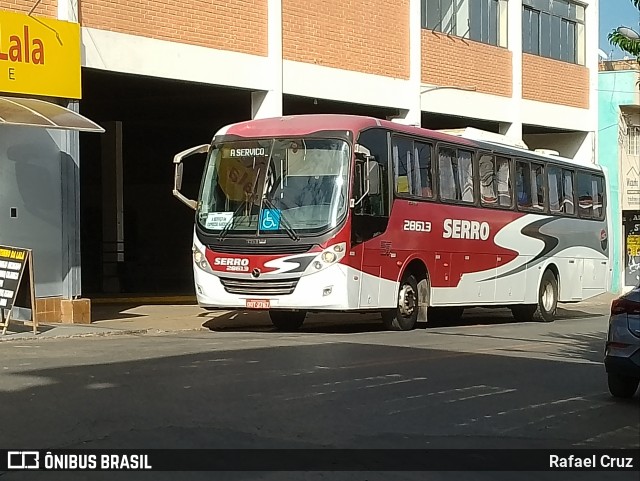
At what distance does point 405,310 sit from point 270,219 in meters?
3.10

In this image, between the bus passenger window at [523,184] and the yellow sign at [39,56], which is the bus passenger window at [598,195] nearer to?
the bus passenger window at [523,184]

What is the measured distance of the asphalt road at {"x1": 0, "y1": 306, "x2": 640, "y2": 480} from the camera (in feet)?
25.5

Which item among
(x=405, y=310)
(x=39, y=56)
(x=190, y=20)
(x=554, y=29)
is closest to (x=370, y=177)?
(x=405, y=310)

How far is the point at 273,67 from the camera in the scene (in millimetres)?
22047

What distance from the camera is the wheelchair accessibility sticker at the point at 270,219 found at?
1616cm

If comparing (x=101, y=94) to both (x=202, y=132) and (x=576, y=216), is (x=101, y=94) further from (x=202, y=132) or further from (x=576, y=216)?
(x=576, y=216)

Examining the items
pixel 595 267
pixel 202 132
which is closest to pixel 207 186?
pixel 595 267

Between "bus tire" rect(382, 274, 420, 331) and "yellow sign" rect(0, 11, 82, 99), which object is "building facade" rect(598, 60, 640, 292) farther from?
"yellow sign" rect(0, 11, 82, 99)

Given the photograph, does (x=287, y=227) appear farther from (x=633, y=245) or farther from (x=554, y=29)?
(x=633, y=245)

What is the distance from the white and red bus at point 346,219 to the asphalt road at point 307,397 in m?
1.15

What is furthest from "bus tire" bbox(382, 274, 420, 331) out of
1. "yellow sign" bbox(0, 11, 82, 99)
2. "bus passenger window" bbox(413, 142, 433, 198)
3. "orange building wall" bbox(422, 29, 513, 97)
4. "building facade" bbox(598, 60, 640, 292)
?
"building facade" bbox(598, 60, 640, 292)

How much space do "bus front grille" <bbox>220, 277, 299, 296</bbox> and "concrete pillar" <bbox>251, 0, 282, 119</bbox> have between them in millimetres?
6426

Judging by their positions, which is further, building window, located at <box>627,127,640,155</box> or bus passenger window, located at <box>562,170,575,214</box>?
building window, located at <box>627,127,640,155</box>

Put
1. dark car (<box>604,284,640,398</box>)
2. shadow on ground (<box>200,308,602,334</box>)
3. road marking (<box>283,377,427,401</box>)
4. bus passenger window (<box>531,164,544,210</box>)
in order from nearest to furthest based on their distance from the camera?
1. dark car (<box>604,284,640,398</box>)
2. road marking (<box>283,377,427,401</box>)
3. shadow on ground (<box>200,308,602,334</box>)
4. bus passenger window (<box>531,164,544,210</box>)
